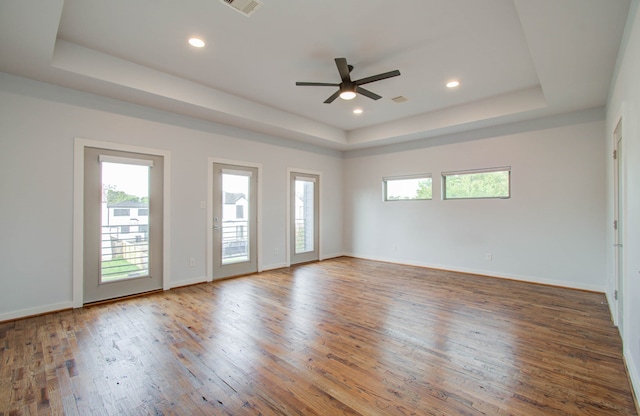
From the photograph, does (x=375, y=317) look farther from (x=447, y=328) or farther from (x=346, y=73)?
(x=346, y=73)

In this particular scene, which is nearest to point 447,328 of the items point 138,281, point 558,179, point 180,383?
point 180,383

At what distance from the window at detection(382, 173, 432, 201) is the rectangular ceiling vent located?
4570 mm

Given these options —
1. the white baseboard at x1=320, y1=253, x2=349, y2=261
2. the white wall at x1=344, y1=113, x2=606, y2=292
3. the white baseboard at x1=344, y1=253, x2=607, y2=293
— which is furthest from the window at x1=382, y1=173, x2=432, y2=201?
the white baseboard at x1=320, y1=253, x2=349, y2=261

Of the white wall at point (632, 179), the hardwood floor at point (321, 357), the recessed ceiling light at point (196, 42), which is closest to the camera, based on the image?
the hardwood floor at point (321, 357)

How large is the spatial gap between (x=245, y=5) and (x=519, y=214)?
197 inches

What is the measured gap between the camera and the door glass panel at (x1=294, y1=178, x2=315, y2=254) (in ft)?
21.1

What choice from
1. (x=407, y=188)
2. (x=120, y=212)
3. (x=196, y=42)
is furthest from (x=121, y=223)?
(x=407, y=188)

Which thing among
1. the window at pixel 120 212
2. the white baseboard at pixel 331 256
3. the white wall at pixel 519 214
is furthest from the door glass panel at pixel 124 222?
the white wall at pixel 519 214

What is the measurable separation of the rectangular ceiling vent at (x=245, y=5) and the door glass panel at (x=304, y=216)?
4.01 metres

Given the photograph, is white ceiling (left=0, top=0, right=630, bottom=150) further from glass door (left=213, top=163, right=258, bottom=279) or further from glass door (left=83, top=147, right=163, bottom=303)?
glass door (left=213, top=163, right=258, bottom=279)

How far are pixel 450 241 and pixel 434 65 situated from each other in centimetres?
340

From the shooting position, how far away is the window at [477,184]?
5.12 meters

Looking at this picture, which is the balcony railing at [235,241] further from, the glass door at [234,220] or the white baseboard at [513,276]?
the white baseboard at [513,276]

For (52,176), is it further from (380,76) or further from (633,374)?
(633,374)
